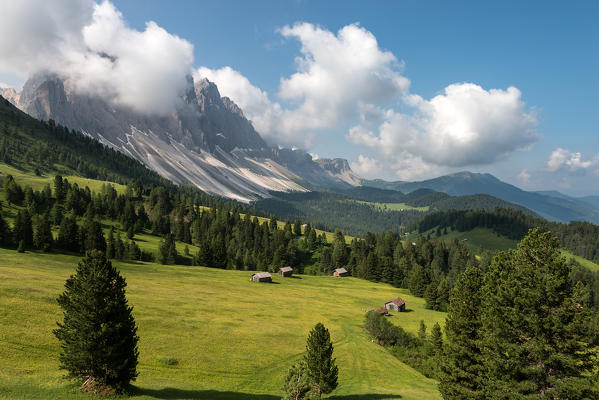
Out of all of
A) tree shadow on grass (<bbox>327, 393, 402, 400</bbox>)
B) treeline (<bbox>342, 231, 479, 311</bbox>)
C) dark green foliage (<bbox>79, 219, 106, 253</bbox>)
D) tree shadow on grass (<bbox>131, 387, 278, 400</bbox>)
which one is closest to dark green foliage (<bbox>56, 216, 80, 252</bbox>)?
dark green foliage (<bbox>79, 219, 106, 253</bbox>)

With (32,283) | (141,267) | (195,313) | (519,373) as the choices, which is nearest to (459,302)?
(519,373)

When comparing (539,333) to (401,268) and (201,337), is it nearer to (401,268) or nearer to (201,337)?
(201,337)

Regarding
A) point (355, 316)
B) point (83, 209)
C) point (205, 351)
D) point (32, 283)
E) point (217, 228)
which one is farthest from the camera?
point (217, 228)

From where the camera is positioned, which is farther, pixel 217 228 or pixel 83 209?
pixel 217 228

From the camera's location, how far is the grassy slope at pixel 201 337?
35375mm

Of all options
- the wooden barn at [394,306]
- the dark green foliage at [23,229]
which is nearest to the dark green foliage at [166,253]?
the dark green foliage at [23,229]

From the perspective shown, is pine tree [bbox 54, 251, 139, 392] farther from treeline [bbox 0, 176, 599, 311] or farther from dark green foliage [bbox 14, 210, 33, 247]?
dark green foliage [bbox 14, 210, 33, 247]

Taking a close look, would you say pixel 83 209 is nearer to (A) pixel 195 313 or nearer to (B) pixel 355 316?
(A) pixel 195 313

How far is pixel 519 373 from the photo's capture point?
25.2m

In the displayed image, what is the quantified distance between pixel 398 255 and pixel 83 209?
6864 inches

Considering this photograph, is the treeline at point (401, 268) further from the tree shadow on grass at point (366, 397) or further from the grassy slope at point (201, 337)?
the tree shadow on grass at point (366, 397)

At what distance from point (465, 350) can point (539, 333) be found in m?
10.4

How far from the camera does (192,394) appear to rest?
3325 cm

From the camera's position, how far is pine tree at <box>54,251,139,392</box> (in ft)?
85.5
